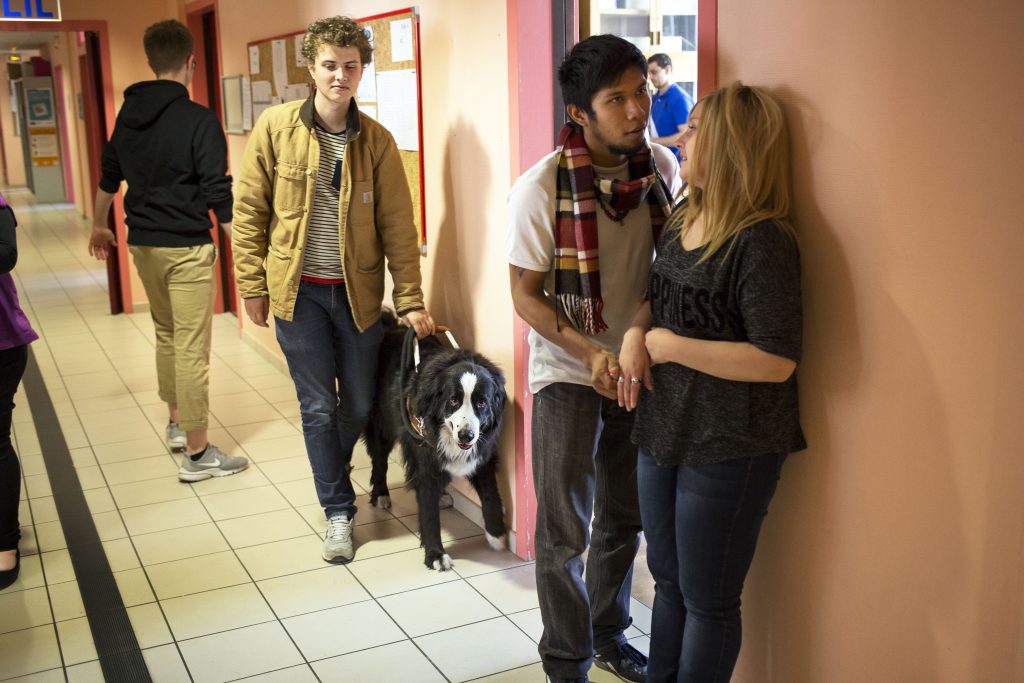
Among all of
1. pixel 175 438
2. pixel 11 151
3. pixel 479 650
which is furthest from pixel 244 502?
pixel 11 151

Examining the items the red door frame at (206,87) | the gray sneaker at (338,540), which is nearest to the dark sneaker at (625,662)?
the gray sneaker at (338,540)

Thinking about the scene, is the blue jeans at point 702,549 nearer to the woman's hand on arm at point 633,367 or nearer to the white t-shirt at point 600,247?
the woman's hand on arm at point 633,367

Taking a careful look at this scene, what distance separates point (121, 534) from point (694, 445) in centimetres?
247

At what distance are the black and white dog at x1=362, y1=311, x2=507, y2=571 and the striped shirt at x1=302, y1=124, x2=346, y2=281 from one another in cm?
36

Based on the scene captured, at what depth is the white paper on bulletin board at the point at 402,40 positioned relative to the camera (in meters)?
3.58

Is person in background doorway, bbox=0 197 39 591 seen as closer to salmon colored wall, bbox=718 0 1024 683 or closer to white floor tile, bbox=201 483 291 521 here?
white floor tile, bbox=201 483 291 521

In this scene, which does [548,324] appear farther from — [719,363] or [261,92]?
[261,92]

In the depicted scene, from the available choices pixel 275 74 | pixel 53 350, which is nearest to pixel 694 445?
pixel 275 74

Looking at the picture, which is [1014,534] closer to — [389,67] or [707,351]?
[707,351]

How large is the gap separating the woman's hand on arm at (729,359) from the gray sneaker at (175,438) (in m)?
3.14

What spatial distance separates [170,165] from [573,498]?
97.3 inches

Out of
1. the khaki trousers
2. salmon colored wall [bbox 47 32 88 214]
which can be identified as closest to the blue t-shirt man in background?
the khaki trousers

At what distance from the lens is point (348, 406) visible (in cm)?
340

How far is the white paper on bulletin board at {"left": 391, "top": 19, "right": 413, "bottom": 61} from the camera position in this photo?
11.8 feet
